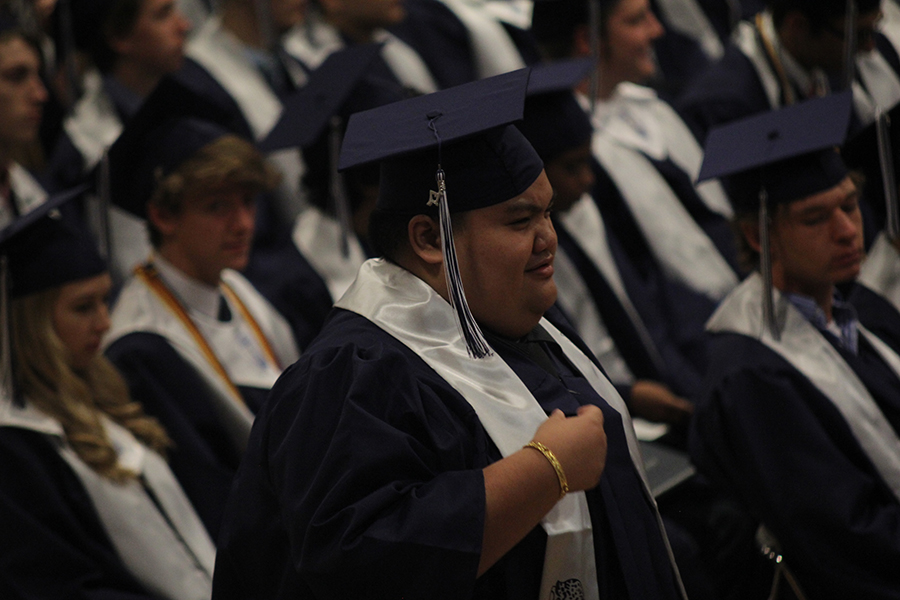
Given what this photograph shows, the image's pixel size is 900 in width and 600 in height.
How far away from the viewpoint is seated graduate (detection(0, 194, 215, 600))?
2641mm

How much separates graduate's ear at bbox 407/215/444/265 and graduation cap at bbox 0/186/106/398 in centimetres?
140

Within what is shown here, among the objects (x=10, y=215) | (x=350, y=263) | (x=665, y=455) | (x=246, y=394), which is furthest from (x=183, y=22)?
(x=665, y=455)

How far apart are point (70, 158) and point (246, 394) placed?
2.06 meters

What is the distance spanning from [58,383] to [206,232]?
2.56ft

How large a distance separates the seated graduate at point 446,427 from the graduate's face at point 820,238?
3.54 feet

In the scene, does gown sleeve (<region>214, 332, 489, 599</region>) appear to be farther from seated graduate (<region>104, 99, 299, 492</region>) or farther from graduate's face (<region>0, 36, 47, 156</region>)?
graduate's face (<region>0, 36, 47, 156</region>)

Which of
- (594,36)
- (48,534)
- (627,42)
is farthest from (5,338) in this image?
(627,42)

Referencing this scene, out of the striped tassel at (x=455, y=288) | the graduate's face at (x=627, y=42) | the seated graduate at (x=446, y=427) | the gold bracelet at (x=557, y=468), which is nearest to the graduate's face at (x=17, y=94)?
the graduate's face at (x=627, y=42)

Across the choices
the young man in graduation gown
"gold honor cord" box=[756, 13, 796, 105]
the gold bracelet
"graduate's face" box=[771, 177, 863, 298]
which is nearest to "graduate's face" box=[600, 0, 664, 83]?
the young man in graduation gown

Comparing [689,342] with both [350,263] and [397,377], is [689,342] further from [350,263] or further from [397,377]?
[397,377]

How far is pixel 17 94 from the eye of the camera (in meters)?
4.43

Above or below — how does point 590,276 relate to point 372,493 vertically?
below

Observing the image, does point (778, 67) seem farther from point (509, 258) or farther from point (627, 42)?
point (509, 258)

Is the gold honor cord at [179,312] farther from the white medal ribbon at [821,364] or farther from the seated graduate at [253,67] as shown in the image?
the seated graduate at [253,67]
